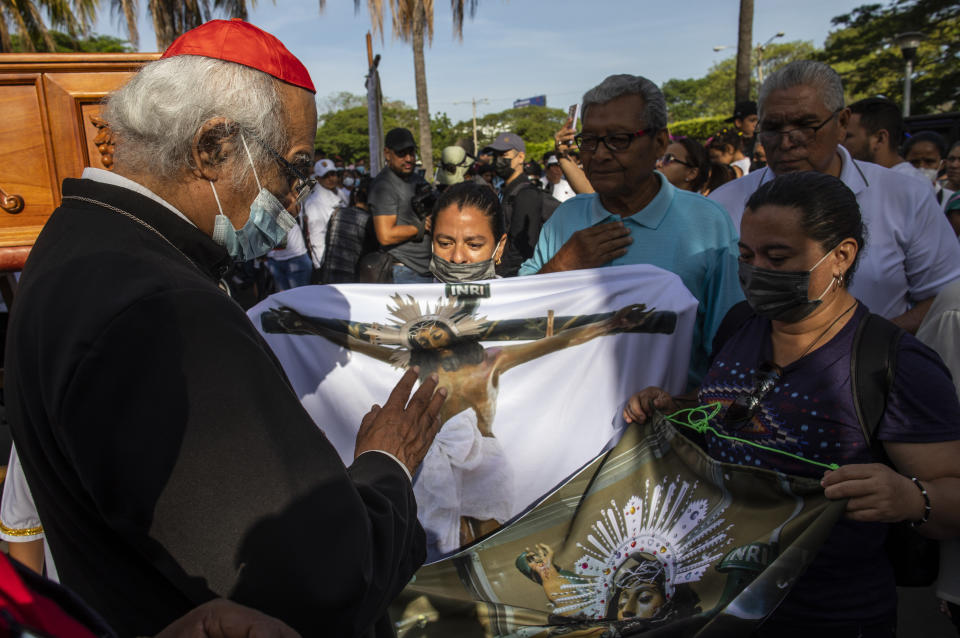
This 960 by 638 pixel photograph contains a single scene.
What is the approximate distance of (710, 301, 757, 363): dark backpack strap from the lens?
232cm

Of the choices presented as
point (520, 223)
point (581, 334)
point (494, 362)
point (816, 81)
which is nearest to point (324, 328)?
point (494, 362)

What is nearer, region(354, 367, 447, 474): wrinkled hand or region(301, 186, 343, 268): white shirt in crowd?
region(354, 367, 447, 474): wrinkled hand

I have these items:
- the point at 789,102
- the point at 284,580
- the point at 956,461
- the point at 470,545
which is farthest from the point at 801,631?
the point at 789,102

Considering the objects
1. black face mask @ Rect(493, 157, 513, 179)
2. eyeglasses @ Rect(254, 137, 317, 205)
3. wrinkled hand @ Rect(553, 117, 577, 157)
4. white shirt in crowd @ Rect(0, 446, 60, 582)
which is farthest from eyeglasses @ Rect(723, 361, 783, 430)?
black face mask @ Rect(493, 157, 513, 179)

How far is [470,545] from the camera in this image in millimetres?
2305

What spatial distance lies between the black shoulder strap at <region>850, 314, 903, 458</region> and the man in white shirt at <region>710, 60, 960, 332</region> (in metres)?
1.04

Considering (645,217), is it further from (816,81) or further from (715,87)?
(715,87)

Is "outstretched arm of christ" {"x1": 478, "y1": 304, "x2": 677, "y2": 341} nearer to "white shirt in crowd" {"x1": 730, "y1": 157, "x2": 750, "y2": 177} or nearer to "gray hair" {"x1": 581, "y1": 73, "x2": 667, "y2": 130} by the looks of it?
"gray hair" {"x1": 581, "y1": 73, "x2": 667, "y2": 130}

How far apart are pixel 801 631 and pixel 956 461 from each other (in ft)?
2.00

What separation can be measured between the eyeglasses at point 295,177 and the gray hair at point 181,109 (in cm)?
3

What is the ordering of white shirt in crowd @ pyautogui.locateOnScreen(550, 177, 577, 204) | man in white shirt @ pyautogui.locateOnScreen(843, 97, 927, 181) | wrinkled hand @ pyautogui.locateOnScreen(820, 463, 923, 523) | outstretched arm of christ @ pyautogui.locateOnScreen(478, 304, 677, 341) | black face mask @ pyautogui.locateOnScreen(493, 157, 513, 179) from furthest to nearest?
1. white shirt in crowd @ pyautogui.locateOnScreen(550, 177, 577, 204)
2. black face mask @ pyautogui.locateOnScreen(493, 157, 513, 179)
3. man in white shirt @ pyautogui.locateOnScreen(843, 97, 927, 181)
4. outstretched arm of christ @ pyautogui.locateOnScreen(478, 304, 677, 341)
5. wrinkled hand @ pyautogui.locateOnScreen(820, 463, 923, 523)

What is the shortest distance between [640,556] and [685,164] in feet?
14.0

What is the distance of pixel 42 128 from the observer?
2275 mm

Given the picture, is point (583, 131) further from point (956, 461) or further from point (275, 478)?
point (275, 478)
